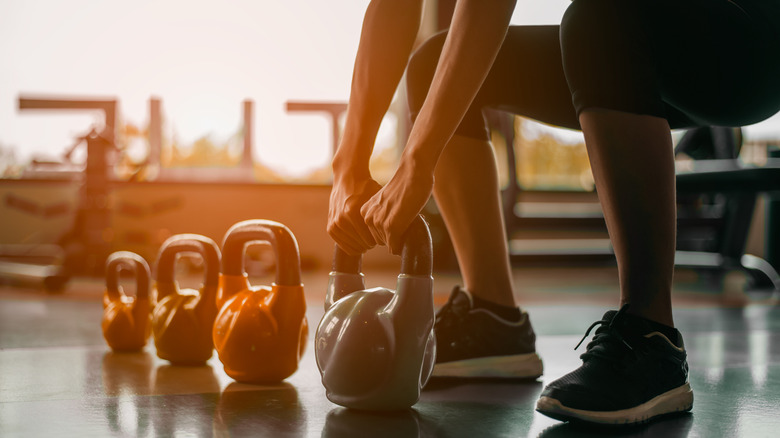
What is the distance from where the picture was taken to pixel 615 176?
0.85 m

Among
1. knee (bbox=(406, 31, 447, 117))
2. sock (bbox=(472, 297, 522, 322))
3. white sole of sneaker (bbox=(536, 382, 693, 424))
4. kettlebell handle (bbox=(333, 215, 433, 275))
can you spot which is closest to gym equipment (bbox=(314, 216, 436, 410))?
kettlebell handle (bbox=(333, 215, 433, 275))

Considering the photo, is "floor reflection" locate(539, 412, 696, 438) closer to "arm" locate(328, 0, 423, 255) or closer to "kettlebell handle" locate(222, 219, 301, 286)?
"arm" locate(328, 0, 423, 255)

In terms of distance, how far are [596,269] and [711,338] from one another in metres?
3.13

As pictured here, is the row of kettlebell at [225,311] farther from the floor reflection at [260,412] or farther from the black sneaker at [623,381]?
the black sneaker at [623,381]

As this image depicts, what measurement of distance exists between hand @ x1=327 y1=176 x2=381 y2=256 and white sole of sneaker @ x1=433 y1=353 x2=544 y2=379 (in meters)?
0.30

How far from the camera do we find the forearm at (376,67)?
Result: 0.95 metres

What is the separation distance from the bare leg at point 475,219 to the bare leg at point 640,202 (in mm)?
291

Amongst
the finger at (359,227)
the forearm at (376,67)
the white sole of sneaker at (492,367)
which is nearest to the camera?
the finger at (359,227)

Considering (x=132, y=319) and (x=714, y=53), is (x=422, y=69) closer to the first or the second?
(x=714, y=53)

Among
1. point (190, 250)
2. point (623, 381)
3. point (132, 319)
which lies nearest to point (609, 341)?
point (623, 381)

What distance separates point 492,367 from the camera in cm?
110

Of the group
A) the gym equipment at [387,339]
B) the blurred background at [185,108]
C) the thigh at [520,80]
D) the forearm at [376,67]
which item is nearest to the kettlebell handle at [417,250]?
the gym equipment at [387,339]

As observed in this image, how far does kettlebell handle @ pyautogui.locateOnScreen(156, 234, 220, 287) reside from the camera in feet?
3.98

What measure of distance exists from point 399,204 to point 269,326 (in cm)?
34
